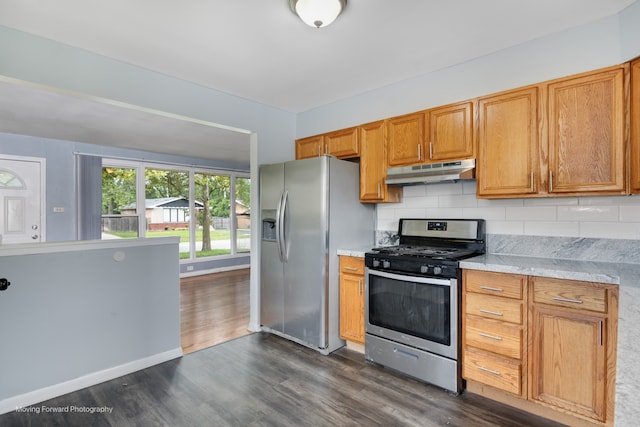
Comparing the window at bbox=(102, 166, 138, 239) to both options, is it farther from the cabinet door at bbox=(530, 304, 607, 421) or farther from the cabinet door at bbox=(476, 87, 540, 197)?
the cabinet door at bbox=(530, 304, 607, 421)

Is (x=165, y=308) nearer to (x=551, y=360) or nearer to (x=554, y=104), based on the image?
(x=551, y=360)

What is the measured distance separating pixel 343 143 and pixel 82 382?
2.89m

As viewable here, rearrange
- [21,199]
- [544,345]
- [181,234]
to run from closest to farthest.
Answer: [544,345] < [21,199] < [181,234]

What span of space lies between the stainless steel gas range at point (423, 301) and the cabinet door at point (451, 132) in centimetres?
56

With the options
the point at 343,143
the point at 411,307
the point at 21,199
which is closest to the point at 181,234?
the point at 21,199

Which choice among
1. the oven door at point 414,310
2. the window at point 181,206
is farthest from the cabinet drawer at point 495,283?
the window at point 181,206

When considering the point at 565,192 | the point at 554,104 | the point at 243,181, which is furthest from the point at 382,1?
the point at 243,181

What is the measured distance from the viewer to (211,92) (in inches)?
124

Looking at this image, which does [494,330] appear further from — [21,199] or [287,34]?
[21,199]

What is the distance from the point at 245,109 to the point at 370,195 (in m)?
1.59

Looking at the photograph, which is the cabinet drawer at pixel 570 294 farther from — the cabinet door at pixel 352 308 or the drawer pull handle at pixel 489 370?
the cabinet door at pixel 352 308

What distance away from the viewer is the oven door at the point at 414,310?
226 cm

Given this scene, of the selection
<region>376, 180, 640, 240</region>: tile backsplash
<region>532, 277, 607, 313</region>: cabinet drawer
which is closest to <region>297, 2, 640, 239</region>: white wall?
<region>376, 180, 640, 240</region>: tile backsplash

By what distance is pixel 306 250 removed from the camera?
3021mm
